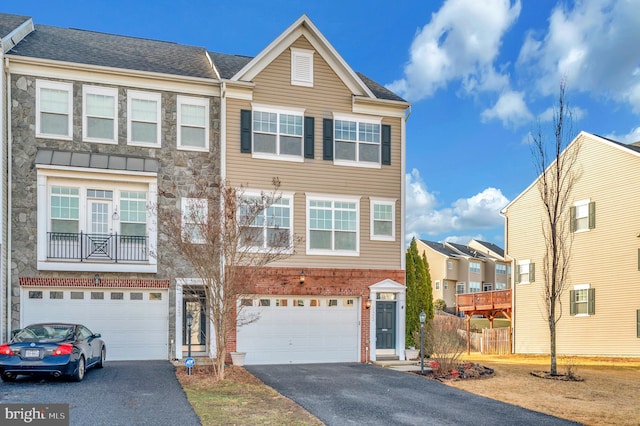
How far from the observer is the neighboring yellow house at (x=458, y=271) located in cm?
5216

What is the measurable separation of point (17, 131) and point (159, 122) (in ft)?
13.5

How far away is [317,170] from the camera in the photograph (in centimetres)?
1962

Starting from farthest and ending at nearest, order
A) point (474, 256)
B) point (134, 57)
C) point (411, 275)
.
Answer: point (474, 256) → point (411, 275) → point (134, 57)

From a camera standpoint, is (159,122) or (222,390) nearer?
(222,390)

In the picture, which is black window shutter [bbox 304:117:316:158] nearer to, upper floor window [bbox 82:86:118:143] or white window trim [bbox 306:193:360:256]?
white window trim [bbox 306:193:360:256]

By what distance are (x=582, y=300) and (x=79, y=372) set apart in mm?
20782

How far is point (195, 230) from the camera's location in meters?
16.0

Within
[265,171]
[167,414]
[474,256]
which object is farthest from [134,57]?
[474,256]

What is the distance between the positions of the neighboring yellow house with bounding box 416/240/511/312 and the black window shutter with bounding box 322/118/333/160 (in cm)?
3334

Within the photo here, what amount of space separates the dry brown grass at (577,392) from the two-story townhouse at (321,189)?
471 centimetres

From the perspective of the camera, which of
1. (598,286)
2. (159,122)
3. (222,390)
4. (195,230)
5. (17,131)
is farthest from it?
(598,286)

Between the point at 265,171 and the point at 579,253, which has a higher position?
the point at 265,171

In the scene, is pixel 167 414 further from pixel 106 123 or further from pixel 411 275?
pixel 411 275

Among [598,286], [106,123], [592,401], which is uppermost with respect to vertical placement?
[106,123]
